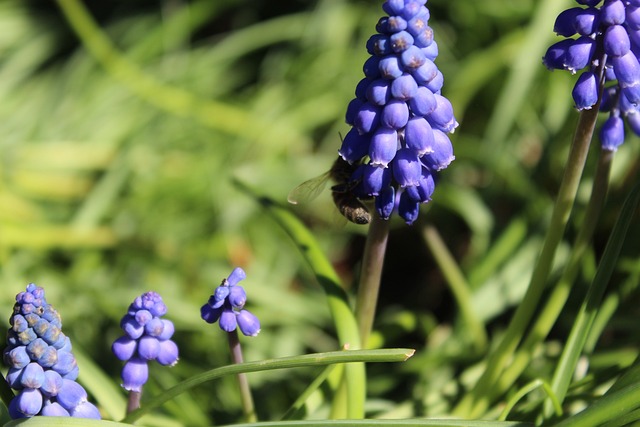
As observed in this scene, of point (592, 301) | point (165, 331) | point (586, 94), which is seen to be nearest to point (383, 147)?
point (586, 94)

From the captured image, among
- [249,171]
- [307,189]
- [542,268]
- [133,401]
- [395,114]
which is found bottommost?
[133,401]

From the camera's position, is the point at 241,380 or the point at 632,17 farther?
the point at 241,380

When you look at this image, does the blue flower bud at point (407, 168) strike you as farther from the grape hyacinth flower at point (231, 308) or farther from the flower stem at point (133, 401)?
the flower stem at point (133, 401)

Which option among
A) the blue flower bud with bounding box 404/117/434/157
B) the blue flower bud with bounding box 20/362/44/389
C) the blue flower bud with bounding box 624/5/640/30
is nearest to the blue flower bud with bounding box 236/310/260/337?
the blue flower bud with bounding box 20/362/44/389

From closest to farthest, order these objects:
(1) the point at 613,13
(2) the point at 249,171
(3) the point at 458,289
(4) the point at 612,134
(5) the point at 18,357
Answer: (5) the point at 18,357, (1) the point at 613,13, (4) the point at 612,134, (3) the point at 458,289, (2) the point at 249,171

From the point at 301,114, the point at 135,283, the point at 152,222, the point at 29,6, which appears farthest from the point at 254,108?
the point at 29,6

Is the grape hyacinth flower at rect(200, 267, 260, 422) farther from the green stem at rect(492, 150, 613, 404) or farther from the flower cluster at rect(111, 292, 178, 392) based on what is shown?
the green stem at rect(492, 150, 613, 404)

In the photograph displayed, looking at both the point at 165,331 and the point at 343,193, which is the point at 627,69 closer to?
the point at 343,193
